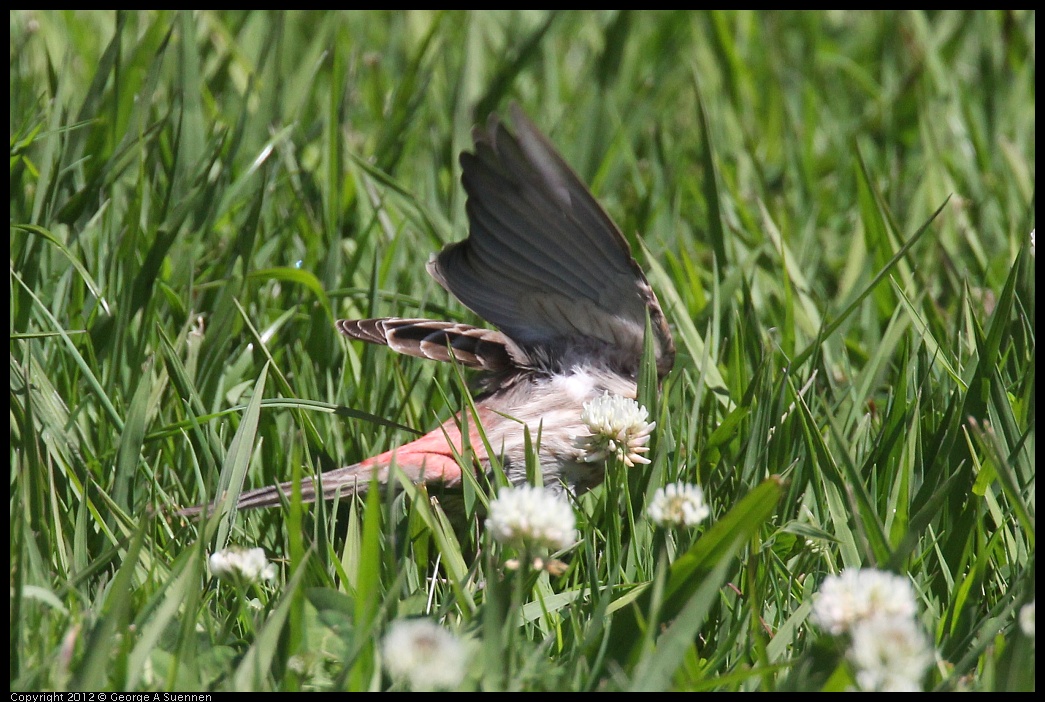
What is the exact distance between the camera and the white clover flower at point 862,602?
1731mm

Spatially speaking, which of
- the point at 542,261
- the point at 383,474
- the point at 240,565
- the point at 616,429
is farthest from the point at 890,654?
the point at 542,261

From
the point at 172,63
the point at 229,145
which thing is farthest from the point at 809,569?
the point at 172,63

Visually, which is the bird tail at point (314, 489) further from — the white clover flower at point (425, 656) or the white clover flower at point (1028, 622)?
the white clover flower at point (1028, 622)

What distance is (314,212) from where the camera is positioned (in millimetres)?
4152

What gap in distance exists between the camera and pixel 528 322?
10.5ft

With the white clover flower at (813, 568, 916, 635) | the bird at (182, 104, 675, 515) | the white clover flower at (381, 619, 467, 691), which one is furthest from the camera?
the bird at (182, 104, 675, 515)

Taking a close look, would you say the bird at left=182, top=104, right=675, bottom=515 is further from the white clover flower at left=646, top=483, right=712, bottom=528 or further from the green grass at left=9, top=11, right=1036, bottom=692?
the white clover flower at left=646, top=483, right=712, bottom=528

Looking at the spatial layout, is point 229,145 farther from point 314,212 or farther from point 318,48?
point 318,48

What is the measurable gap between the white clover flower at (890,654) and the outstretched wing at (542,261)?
1.32 m

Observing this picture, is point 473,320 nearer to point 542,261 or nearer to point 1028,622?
point 542,261

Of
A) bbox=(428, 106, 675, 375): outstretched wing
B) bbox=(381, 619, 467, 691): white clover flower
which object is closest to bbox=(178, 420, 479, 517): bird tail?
bbox=(428, 106, 675, 375): outstretched wing

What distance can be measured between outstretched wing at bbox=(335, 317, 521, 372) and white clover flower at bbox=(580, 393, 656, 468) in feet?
1.63

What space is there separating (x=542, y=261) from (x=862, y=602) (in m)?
1.54

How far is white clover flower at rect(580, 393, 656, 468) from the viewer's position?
2453 millimetres
